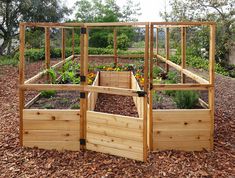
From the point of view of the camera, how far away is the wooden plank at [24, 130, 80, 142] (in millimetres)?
4238

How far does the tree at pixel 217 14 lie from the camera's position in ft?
44.1

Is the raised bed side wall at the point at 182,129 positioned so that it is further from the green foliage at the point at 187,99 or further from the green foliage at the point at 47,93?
the green foliage at the point at 47,93

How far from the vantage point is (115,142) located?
4.05 meters

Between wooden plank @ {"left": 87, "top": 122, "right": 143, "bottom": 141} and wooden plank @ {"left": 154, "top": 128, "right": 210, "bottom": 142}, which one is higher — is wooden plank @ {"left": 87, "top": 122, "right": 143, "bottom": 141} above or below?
above

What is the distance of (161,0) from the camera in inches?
588

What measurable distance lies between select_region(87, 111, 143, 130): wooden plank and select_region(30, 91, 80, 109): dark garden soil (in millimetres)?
842

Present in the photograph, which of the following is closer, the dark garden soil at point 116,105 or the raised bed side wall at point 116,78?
the dark garden soil at point 116,105

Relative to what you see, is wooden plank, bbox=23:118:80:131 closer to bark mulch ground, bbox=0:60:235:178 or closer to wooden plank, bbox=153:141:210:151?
bark mulch ground, bbox=0:60:235:178

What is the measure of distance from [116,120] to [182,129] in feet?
2.85

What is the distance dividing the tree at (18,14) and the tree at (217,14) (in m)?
6.08

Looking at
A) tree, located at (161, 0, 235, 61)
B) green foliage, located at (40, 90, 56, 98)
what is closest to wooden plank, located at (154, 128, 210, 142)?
green foliage, located at (40, 90, 56, 98)

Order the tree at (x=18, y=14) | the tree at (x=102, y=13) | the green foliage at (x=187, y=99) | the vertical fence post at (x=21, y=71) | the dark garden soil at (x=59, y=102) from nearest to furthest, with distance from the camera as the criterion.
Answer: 1. the vertical fence post at (x=21, y=71)
2. the green foliage at (x=187, y=99)
3. the dark garden soil at (x=59, y=102)
4. the tree at (x=18, y=14)
5. the tree at (x=102, y=13)

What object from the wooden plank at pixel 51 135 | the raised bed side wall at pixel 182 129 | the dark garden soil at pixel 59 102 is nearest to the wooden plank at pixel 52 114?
the wooden plank at pixel 51 135

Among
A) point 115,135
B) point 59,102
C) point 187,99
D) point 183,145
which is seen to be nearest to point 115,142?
point 115,135
